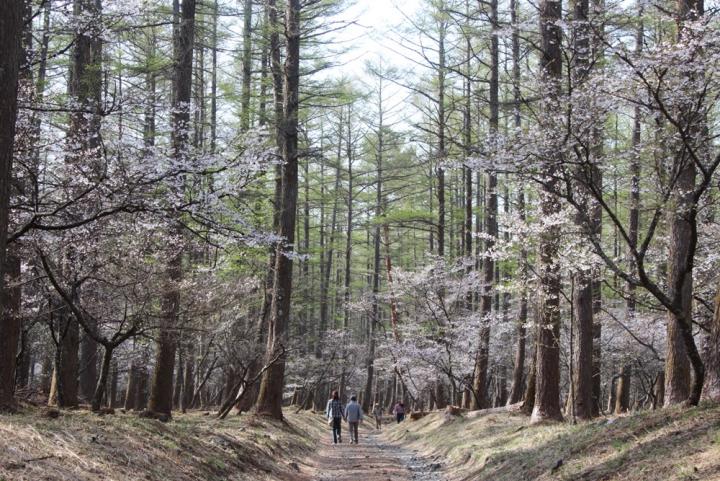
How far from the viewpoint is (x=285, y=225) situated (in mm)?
14812

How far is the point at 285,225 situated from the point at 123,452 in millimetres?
8753

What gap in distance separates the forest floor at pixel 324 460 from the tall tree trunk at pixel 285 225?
1914 millimetres

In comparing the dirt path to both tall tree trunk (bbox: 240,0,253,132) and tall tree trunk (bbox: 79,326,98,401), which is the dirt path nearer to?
tall tree trunk (bbox: 79,326,98,401)

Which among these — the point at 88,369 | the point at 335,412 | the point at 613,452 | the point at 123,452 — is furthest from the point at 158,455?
the point at 335,412

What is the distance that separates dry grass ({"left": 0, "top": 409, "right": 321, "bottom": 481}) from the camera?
17.0 feet

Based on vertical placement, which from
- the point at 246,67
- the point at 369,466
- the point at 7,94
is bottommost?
the point at 369,466

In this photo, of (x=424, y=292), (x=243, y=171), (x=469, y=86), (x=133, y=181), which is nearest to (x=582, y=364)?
(x=243, y=171)

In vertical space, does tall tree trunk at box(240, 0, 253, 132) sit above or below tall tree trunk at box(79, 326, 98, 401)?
above

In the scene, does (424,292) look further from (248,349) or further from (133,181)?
(133,181)

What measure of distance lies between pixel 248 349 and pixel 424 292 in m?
8.31

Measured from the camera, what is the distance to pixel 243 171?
6.19 m

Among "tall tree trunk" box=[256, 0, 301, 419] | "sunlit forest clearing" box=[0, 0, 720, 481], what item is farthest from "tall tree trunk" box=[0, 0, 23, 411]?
"tall tree trunk" box=[256, 0, 301, 419]

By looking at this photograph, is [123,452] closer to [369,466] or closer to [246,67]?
[369,466]

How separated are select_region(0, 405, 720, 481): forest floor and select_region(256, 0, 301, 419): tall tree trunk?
6.28ft
